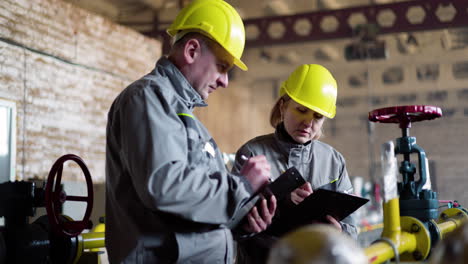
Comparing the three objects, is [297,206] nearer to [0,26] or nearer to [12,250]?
[12,250]

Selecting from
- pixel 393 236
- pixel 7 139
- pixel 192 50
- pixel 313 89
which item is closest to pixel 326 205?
pixel 393 236

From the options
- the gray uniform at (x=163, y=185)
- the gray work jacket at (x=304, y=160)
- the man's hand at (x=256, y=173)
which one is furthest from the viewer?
the gray work jacket at (x=304, y=160)

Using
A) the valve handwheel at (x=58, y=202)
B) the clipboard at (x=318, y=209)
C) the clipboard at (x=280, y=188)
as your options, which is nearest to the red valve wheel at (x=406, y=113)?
the clipboard at (x=318, y=209)

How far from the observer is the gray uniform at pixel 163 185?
5.09ft

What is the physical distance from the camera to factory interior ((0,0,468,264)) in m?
2.31

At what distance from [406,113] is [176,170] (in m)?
1.28

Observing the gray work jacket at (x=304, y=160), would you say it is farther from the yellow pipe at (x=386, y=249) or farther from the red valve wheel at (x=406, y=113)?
the yellow pipe at (x=386, y=249)

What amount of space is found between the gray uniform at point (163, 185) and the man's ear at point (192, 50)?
0.10 meters

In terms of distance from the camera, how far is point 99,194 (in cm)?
560

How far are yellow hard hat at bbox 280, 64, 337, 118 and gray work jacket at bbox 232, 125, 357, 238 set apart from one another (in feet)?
0.64

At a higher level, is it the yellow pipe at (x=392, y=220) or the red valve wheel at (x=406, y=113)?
the red valve wheel at (x=406, y=113)

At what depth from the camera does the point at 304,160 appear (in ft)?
8.87

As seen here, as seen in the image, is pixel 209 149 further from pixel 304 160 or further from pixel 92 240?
pixel 92 240

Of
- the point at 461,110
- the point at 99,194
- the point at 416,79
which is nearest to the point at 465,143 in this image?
the point at 461,110
